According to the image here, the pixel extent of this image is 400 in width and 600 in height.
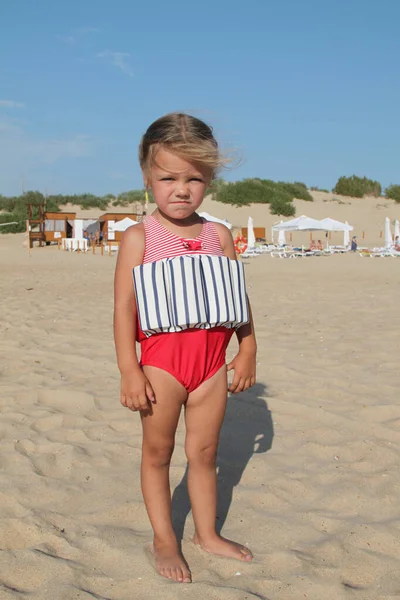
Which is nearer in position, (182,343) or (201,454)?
(182,343)

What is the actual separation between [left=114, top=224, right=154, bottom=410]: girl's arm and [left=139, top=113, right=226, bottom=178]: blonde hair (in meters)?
0.29

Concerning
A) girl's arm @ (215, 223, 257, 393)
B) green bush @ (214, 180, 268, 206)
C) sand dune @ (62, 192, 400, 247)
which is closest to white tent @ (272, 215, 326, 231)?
sand dune @ (62, 192, 400, 247)

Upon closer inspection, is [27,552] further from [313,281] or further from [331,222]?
[331,222]

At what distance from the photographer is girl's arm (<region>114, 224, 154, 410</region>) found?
6.88ft

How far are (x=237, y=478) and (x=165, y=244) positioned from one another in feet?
4.73

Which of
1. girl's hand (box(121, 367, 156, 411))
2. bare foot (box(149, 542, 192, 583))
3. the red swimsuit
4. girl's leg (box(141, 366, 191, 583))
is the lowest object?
bare foot (box(149, 542, 192, 583))

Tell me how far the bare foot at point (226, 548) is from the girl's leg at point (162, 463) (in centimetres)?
14

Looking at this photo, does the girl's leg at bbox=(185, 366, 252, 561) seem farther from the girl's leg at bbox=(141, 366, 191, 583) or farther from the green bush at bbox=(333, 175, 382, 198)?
the green bush at bbox=(333, 175, 382, 198)

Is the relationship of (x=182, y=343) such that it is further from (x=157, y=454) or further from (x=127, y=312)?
(x=157, y=454)

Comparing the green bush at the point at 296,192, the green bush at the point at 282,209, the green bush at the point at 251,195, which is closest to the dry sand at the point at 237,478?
the green bush at the point at 282,209

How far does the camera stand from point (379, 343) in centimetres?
→ 573

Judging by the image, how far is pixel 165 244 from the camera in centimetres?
214

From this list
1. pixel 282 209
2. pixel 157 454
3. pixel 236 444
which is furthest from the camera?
pixel 282 209

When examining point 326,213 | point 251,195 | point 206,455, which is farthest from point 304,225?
point 206,455
